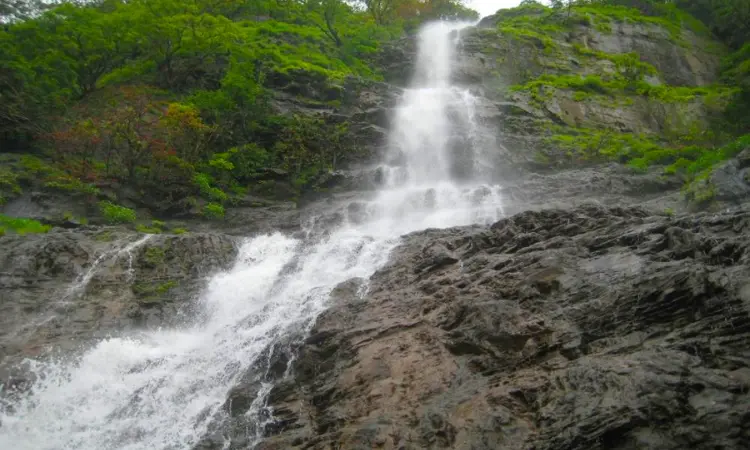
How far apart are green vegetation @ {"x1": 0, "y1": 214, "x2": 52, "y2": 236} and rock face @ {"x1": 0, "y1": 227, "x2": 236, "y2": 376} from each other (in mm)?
628

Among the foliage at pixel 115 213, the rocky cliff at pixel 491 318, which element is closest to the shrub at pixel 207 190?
the rocky cliff at pixel 491 318

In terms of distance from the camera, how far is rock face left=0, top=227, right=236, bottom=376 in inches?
544

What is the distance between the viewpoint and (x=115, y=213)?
19984mm

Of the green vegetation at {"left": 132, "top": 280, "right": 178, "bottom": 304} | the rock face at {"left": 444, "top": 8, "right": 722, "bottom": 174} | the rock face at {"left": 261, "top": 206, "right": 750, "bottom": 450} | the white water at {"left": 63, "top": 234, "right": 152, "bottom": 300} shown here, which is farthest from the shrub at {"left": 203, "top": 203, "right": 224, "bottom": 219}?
the rock face at {"left": 444, "top": 8, "right": 722, "bottom": 174}

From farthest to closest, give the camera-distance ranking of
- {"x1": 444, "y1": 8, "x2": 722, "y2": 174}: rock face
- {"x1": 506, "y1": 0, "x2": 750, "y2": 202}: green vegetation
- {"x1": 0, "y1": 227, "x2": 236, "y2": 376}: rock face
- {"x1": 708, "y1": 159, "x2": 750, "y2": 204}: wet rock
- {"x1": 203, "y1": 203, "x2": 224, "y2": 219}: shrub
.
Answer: {"x1": 444, "y1": 8, "x2": 722, "y2": 174}: rock face
{"x1": 506, "y1": 0, "x2": 750, "y2": 202}: green vegetation
{"x1": 203, "y1": 203, "x2": 224, "y2": 219}: shrub
{"x1": 708, "y1": 159, "x2": 750, "y2": 204}: wet rock
{"x1": 0, "y1": 227, "x2": 236, "y2": 376}: rock face

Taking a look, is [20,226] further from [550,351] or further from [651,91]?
[651,91]

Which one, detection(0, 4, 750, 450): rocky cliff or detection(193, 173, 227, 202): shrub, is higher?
detection(193, 173, 227, 202): shrub

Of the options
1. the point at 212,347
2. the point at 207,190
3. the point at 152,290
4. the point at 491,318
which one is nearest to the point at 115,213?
the point at 207,190

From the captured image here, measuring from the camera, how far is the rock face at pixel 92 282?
13.8m

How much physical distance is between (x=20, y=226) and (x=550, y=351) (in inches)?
685

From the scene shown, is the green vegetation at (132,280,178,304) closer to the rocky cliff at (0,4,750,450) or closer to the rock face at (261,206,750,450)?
the rocky cliff at (0,4,750,450)

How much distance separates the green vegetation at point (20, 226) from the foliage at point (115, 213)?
201cm

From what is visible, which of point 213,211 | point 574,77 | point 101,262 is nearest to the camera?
point 101,262

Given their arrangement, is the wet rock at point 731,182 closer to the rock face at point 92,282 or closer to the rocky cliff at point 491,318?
the rocky cliff at point 491,318
